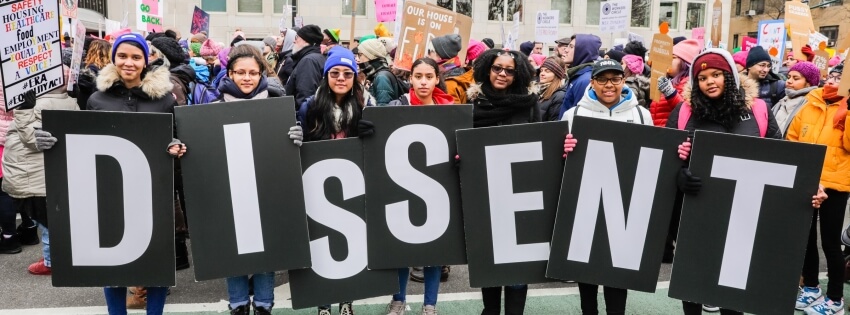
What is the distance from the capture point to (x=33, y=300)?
15.3 feet

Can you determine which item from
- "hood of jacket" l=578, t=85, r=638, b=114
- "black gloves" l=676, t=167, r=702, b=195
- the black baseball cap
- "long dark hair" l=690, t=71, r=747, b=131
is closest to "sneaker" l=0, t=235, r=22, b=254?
"hood of jacket" l=578, t=85, r=638, b=114

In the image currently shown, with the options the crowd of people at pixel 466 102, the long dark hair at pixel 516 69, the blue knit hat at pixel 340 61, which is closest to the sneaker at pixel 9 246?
the crowd of people at pixel 466 102

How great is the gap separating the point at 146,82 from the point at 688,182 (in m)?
3.05

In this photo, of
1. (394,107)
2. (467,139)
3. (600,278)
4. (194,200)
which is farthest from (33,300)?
(600,278)

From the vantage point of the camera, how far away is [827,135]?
4.48 metres

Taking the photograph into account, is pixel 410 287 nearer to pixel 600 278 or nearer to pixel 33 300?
pixel 600 278

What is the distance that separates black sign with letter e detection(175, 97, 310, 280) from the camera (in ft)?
11.4

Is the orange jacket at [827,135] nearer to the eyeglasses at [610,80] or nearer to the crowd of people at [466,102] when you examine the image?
the crowd of people at [466,102]

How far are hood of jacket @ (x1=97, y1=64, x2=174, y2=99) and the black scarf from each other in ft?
5.99

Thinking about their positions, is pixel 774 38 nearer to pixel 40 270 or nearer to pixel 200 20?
pixel 40 270

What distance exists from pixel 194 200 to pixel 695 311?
9.39ft

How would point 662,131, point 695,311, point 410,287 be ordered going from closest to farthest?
1. point 662,131
2. point 695,311
3. point 410,287

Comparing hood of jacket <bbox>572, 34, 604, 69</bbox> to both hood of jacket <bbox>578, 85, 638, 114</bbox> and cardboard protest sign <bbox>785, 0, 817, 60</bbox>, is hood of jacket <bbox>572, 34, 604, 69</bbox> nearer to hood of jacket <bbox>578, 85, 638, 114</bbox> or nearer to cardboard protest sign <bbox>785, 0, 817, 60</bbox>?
hood of jacket <bbox>578, 85, 638, 114</bbox>

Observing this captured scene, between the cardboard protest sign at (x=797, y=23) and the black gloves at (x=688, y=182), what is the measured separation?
7.45 metres
